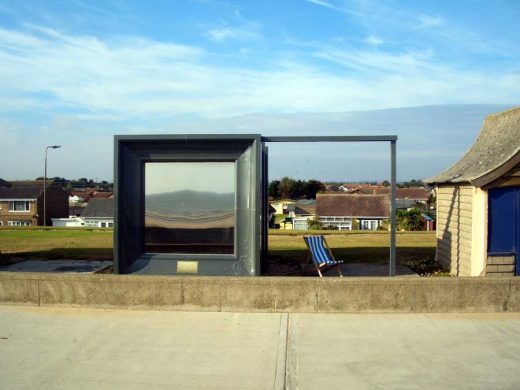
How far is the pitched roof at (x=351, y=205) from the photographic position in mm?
53750

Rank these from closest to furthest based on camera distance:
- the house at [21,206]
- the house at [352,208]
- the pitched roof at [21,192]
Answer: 1. the house at [352,208]
2. the house at [21,206]
3. the pitched roof at [21,192]

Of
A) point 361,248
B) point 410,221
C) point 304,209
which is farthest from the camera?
point 304,209

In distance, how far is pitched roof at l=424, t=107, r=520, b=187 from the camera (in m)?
8.69

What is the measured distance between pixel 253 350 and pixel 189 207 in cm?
376

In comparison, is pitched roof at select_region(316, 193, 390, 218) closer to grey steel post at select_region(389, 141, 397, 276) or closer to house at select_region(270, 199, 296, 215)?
house at select_region(270, 199, 296, 215)

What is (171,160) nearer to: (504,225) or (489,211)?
(489,211)

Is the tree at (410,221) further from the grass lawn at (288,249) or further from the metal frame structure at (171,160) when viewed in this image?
the metal frame structure at (171,160)

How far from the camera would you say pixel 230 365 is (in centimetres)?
516

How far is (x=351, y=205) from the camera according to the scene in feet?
178

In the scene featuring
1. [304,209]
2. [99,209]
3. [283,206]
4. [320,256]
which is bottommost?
[304,209]

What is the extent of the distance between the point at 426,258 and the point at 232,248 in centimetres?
480

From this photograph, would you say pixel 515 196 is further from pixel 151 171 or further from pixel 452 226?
pixel 151 171

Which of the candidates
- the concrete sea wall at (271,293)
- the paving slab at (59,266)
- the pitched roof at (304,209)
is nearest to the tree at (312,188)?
the pitched roof at (304,209)

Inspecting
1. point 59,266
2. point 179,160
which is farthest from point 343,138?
point 59,266
